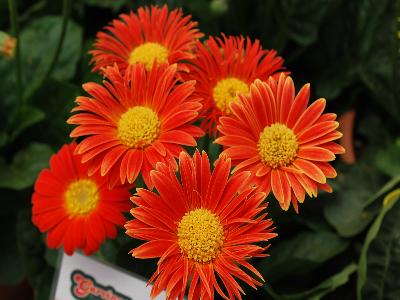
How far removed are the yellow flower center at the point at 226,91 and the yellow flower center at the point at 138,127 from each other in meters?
0.08

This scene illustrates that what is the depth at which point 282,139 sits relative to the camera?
61 cm

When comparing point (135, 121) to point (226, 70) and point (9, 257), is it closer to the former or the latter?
point (226, 70)

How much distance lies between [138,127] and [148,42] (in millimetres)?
161

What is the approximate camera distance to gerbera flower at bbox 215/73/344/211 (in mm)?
563

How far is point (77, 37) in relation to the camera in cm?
104

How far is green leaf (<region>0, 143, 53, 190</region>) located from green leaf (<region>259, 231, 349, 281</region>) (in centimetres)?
43

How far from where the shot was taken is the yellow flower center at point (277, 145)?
23.1 inches

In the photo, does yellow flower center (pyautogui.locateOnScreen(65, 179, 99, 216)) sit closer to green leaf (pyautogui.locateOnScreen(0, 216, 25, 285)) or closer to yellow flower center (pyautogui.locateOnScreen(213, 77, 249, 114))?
yellow flower center (pyautogui.locateOnScreen(213, 77, 249, 114))

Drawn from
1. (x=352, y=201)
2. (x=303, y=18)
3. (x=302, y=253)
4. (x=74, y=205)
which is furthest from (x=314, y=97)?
(x=74, y=205)

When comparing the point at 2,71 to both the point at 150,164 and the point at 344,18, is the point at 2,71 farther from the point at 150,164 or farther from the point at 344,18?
the point at 344,18

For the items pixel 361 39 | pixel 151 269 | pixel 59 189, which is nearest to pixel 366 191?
pixel 361 39

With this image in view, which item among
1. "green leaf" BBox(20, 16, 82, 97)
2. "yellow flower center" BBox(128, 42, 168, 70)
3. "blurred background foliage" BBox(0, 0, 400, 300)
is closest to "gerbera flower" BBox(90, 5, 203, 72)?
"yellow flower center" BBox(128, 42, 168, 70)

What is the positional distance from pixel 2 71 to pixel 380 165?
75cm

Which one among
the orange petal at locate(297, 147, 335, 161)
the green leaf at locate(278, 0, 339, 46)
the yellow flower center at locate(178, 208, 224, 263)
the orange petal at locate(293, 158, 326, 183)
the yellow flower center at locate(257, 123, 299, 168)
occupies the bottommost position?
the yellow flower center at locate(178, 208, 224, 263)
